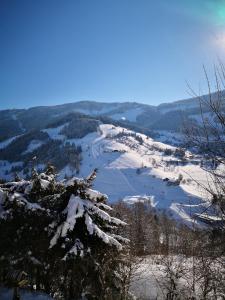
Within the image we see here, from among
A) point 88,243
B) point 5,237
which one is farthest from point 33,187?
point 88,243

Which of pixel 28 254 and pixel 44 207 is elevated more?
pixel 44 207

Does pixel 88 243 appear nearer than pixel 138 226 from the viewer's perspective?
Yes

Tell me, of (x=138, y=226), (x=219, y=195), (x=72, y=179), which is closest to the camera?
(x=219, y=195)

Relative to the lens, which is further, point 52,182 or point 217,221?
point 52,182

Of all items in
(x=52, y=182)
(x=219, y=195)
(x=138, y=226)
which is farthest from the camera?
(x=138, y=226)

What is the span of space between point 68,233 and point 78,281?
2841mm

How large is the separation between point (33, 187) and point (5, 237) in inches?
133

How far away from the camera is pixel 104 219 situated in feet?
65.1

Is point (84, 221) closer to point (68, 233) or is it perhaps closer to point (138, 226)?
point (68, 233)

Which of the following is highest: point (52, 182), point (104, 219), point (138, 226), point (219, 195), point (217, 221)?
Answer: point (219, 195)

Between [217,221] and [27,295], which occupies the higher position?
[217,221]

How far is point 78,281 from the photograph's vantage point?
65.3 feet

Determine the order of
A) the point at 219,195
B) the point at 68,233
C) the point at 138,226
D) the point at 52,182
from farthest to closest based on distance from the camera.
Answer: the point at 138,226 → the point at 52,182 → the point at 68,233 → the point at 219,195

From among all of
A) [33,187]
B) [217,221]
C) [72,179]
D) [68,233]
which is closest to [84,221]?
[68,233]
